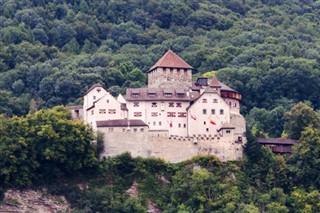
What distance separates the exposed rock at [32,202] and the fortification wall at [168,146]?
576cm

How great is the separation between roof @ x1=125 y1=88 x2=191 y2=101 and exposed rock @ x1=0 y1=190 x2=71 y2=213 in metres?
10.8

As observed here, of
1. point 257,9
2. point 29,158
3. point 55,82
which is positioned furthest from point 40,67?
point 257,9

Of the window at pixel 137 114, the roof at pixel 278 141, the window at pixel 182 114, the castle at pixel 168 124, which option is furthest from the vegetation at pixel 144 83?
the window at pixel 182 114

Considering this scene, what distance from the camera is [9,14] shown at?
162 meters

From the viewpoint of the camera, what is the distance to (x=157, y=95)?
10494 centimetres

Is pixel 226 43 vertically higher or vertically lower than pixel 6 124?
higher

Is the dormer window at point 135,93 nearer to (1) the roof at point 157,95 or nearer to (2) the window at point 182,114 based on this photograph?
(1) the roof at point 157,95

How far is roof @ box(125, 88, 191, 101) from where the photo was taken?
104 meters

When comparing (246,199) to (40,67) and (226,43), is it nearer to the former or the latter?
(40,67)

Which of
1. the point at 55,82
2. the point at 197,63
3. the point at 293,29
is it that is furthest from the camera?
the point at 293,29

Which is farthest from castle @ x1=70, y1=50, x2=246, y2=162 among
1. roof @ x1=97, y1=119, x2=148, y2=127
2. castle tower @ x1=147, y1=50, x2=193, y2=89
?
castle tower @ x1=147, y1=50, x2=193, y2=89

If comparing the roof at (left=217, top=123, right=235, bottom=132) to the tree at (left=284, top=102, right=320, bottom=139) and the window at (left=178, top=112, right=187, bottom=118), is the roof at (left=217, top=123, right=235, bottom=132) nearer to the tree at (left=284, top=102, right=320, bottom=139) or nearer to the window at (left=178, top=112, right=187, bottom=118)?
the window at (left=178, top=112, right=187, bottom=118)

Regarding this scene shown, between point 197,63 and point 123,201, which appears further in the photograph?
point 197,63

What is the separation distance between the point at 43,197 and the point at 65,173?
122 inches
